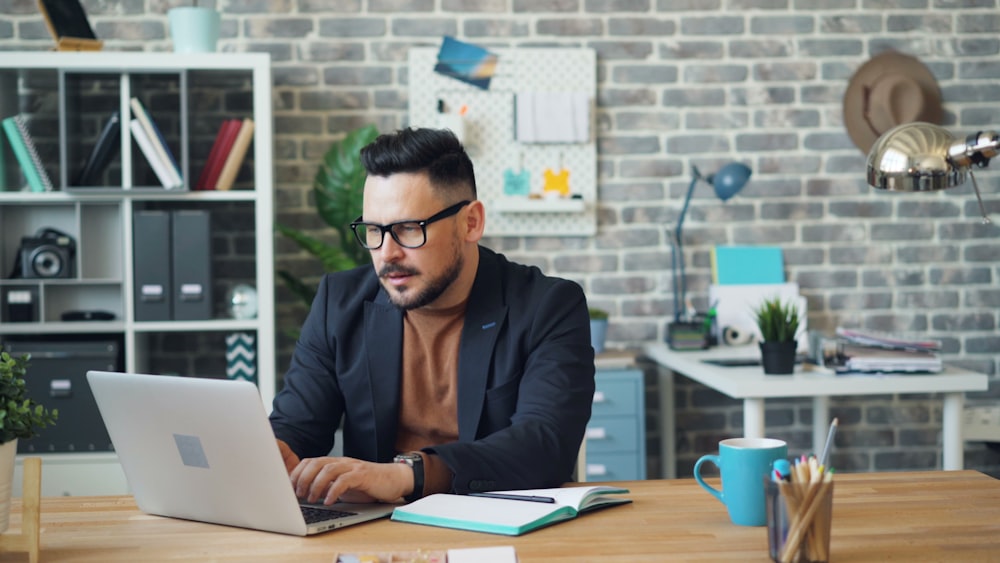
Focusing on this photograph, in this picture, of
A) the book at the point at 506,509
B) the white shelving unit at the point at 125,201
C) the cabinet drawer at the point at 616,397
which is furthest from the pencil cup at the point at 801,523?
the white shelving unit at the point at 125,201

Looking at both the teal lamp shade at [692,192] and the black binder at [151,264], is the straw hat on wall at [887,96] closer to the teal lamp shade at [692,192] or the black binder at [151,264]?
the teal lamp shade at [692,192]

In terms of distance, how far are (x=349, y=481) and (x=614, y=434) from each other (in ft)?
6.43

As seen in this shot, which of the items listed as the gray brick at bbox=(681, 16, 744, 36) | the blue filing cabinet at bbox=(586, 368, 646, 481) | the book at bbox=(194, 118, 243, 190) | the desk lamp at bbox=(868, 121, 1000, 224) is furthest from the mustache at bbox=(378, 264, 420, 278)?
the gray brick at bbox=(681, 16, 744, 36)

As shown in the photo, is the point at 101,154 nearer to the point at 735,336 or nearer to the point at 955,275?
the point at 735,336

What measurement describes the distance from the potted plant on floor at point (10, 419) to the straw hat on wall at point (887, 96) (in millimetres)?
3236

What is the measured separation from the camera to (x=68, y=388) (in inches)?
125

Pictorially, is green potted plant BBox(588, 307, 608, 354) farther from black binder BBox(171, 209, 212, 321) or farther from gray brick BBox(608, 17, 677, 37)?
black binder BBox(171, 209, 212, 321)

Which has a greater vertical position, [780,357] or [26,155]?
[26,155]

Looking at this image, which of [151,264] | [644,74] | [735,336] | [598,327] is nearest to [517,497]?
[598,327]

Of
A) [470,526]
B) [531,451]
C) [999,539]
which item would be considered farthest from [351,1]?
[999,539]

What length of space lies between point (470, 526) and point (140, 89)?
8.93ft

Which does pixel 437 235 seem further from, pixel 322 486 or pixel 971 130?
pixel 971 130

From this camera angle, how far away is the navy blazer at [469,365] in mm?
1881

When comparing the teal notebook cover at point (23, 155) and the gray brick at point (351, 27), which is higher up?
the gray brick at point (351, 27)
